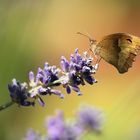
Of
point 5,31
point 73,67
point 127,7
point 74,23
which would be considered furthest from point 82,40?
point 73,67

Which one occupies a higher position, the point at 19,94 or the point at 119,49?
the point at 119,49

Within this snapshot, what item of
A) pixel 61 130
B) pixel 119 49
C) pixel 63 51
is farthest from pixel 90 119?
pixel 63 51

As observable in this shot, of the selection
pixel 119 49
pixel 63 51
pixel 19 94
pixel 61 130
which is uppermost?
pixel 63 51

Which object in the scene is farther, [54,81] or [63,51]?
[63,51]

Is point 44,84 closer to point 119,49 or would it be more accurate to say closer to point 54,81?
point 54,81

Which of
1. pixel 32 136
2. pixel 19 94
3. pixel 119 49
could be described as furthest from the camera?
pixel 119 49

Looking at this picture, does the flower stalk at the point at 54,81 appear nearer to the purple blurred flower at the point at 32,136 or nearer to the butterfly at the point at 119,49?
the purple blurred flower at the point at 32,136

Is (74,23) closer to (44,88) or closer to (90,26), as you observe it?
(90,26)
